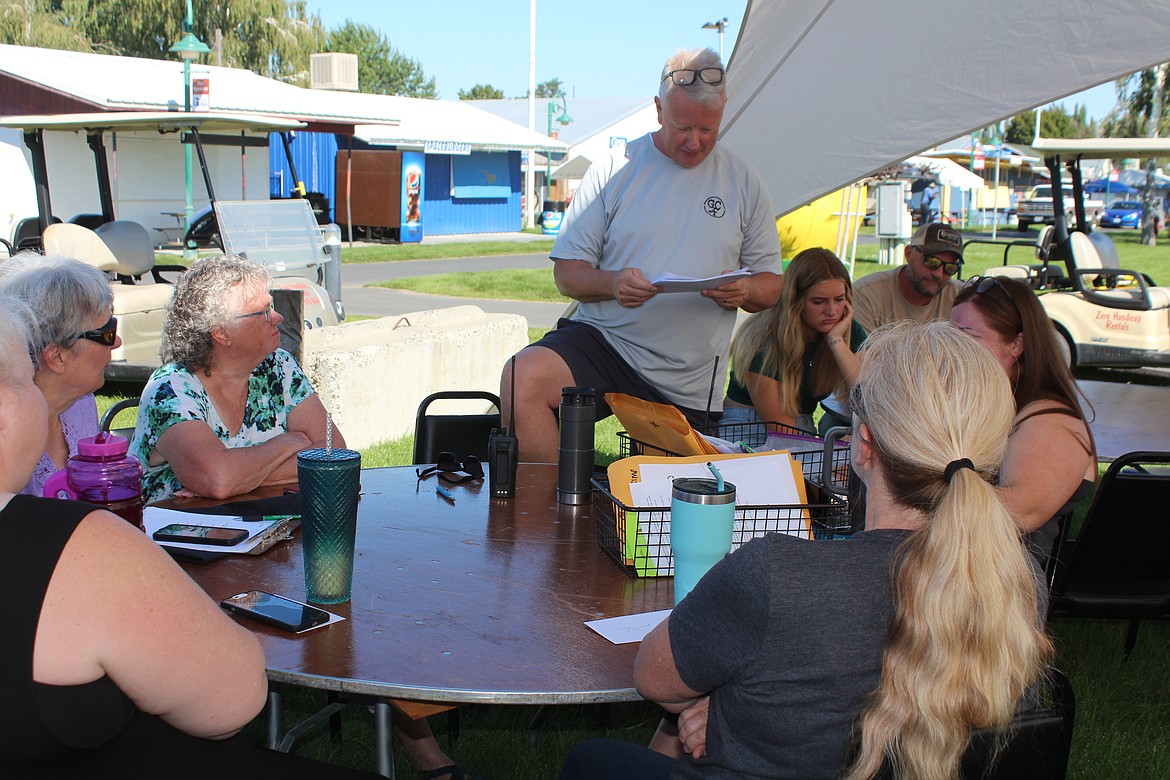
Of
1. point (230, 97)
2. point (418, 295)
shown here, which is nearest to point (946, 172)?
point (230, 97)

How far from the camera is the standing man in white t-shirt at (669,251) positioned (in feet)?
13.3

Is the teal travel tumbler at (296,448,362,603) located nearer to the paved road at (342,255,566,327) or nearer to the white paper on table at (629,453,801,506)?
the white paper on table at (629,453,801,506)

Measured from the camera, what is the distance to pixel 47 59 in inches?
976

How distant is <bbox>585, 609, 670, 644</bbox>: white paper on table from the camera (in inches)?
78.5

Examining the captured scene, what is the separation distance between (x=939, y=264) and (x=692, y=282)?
7.46 ft

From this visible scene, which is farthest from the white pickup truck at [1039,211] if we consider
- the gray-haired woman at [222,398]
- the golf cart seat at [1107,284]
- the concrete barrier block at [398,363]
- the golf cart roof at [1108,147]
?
the gray-haired woman at [222,398]

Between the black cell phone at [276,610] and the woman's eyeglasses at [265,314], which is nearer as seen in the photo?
the black cell phone at [276,610]

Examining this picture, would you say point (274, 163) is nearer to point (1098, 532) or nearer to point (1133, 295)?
point (1133, 295)

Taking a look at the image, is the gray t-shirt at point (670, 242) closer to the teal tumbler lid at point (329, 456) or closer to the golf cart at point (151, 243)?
the teal tumbler lid at point (329, 456)

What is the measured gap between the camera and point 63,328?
2.80m

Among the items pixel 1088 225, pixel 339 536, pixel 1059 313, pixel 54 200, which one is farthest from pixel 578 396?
pixel 54 200

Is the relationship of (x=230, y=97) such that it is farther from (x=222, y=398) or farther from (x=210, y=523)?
(x=210, y=523)

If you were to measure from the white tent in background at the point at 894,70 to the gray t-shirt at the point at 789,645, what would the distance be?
4208mm

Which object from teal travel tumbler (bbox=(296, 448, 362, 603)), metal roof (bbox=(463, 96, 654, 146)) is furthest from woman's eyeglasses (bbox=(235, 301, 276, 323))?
metal roof (bbox=(463, 96, 654, 146))
